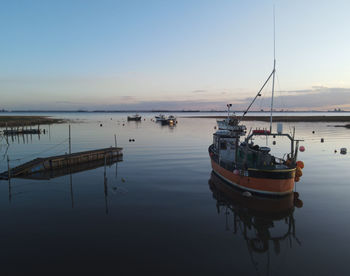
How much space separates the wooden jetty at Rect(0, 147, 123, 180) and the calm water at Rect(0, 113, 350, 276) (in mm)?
2051

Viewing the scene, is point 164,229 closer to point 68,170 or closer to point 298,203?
point 298,203

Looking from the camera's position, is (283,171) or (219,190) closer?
(283,171)

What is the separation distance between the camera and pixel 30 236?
13148 mm

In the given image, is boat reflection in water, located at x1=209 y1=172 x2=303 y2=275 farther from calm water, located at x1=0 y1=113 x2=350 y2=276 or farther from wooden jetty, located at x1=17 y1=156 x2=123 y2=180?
wooden jetty, located at x1=17 y1=156 x2=123 y2=180

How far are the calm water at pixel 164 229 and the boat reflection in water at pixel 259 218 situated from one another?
67 mm

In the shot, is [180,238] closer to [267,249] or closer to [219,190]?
[267,249]

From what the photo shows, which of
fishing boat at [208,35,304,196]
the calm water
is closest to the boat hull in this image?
fishing boat at [208,35,304,196]

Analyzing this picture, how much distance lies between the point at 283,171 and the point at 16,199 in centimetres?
2044

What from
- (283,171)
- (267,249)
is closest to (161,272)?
(267,249)

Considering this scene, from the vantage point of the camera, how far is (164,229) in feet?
46.0

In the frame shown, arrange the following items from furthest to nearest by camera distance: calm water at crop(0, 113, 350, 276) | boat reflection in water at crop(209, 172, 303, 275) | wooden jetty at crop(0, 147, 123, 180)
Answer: wooden jetty at crop(0, 147, 123, 180)
boat reflection in water at crop(209, 172, 303, 275)
calm water at crop(0, 113, 350, 276)

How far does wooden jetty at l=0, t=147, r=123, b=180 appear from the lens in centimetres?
2520

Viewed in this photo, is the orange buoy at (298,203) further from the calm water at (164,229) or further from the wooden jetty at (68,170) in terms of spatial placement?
the wooden jetty at (68,170)

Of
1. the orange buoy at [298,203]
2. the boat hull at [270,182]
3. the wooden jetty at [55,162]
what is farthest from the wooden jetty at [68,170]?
the orange buoy at [298,203]
